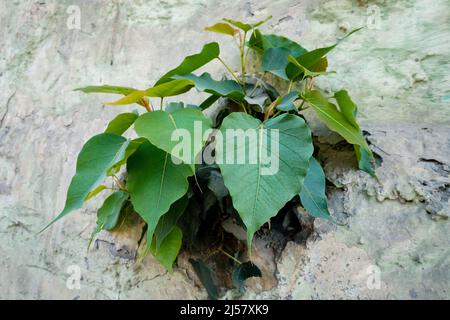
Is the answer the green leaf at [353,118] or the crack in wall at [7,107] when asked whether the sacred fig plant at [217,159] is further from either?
the crack in wall at [7,107]

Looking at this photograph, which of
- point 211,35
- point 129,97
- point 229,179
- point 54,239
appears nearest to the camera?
point 229,179

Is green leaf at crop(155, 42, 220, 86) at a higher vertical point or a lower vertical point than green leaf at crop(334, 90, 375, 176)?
higher

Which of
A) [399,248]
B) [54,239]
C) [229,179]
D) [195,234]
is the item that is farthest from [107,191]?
[399,248]

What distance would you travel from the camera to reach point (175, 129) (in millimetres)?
718

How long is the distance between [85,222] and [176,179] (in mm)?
518

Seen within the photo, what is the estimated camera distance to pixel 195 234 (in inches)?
37.8

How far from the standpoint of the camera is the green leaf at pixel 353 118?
0.84 meters

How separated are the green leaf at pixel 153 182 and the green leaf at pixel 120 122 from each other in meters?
0.10

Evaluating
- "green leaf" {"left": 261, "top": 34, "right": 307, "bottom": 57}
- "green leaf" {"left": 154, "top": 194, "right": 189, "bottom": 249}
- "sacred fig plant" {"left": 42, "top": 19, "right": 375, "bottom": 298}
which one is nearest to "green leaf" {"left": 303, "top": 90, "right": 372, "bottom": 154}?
"sacred fig plant" {"left": 42, "top": 19, "right": 375, "bottom": 298}

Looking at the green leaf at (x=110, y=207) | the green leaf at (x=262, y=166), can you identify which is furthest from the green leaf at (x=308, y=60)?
the green leaf at (x=110, y=207)

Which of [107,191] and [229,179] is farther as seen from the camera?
A: [107,191]

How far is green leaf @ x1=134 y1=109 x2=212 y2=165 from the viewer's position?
2.19ft

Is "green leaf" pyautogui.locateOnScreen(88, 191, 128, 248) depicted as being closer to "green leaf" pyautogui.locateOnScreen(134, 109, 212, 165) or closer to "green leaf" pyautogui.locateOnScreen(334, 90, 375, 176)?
"green leaf" pyautogui.locateOnScreen(134, 109, 212, 165)

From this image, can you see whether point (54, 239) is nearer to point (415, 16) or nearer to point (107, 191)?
point (107, 191)
